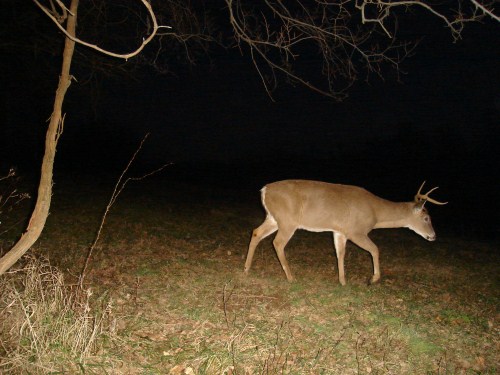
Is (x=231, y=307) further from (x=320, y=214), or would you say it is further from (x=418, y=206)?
(x=418, y=206)

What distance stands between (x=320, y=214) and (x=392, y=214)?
148 cm

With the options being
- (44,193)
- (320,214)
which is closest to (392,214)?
(320,214)

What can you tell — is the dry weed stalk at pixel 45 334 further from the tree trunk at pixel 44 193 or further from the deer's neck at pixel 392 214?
the deer's neck at pixel 392 214

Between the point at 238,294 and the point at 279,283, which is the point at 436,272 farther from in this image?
the point at 238,294

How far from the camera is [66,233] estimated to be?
8117 millimetres

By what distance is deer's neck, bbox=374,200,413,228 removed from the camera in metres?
7.62

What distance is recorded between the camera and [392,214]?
25.3 feet

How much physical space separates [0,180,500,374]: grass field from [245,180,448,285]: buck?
50cm

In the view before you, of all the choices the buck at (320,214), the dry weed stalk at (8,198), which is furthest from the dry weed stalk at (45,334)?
the buck at (320,214)

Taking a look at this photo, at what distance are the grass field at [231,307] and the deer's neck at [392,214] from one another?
904 mm

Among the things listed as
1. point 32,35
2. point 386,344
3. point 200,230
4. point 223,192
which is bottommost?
point 223,192

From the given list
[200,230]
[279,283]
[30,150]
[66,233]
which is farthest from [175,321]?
[30,150]

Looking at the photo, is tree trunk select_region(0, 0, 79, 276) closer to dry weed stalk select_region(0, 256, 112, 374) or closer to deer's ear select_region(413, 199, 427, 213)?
dry weed stalk select_region(0, 256, 112, 374)

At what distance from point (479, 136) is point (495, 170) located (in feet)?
7.87
